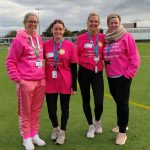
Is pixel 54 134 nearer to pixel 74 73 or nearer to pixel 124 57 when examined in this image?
pixel 74 73

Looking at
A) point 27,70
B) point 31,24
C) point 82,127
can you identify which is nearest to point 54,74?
point 27,70

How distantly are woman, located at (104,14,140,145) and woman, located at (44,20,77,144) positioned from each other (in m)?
0.59

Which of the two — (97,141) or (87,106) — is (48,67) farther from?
(97,141)

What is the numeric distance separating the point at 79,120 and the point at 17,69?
2197 mm

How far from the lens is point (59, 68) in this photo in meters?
5.33

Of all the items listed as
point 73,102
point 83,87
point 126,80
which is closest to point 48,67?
point 83,87

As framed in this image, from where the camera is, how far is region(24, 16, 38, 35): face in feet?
16.5

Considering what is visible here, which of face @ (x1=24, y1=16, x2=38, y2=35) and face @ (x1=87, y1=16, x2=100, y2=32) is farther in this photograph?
face @ (x1=87, y1=16, x2=100, y2=32)

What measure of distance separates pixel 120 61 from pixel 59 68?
3.21ft

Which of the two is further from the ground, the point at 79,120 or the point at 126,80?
the point at 126,80

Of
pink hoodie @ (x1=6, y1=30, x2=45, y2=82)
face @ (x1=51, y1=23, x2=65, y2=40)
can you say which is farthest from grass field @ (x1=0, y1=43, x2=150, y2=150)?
face @ (x1=51, y1=23, x2=65, y2=40)

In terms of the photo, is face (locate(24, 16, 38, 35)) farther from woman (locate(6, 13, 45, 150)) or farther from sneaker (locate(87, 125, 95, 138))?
sneaker (locate(87, 125, 95, 138))

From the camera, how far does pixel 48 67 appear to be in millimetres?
5359

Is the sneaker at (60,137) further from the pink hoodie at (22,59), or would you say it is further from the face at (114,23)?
the face at (114,23)
